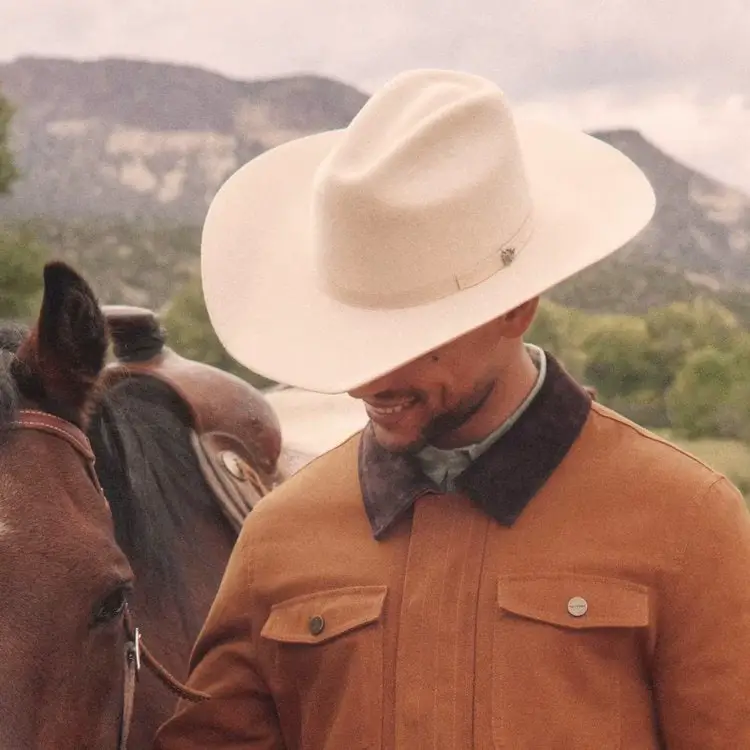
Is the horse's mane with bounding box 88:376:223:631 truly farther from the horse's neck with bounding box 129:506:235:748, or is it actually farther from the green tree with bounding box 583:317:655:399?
the green tree with bounding box 583:317:655:399

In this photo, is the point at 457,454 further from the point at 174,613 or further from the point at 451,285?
the point at 174,613

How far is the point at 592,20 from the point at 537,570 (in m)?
5.75

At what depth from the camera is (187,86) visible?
Result: 30.6 ft

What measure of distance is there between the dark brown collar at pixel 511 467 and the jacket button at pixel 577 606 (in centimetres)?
9

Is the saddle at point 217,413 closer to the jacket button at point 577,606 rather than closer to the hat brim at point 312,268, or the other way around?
the hat brim at point 312,268

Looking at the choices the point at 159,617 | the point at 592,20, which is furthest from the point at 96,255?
the point at 159,617

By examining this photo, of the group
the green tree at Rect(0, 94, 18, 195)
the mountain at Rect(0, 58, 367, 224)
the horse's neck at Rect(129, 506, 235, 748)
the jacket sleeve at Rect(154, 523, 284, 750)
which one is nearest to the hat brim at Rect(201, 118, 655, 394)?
the jacket sleeve at Rect(154, 523, 284, 750)

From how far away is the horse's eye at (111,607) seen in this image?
91cm

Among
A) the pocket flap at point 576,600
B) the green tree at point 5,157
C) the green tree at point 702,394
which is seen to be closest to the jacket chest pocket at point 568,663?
the pocket flap at point 576,600

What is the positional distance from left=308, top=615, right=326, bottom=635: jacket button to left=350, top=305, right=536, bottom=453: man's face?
6.7 inches

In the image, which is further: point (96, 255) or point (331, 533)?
point (96, 255)

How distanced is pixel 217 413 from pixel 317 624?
727 millimetres

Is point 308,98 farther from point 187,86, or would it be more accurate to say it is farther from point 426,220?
point 426,220

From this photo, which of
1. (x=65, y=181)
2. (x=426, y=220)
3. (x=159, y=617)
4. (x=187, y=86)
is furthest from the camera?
(x=187, y=86)
